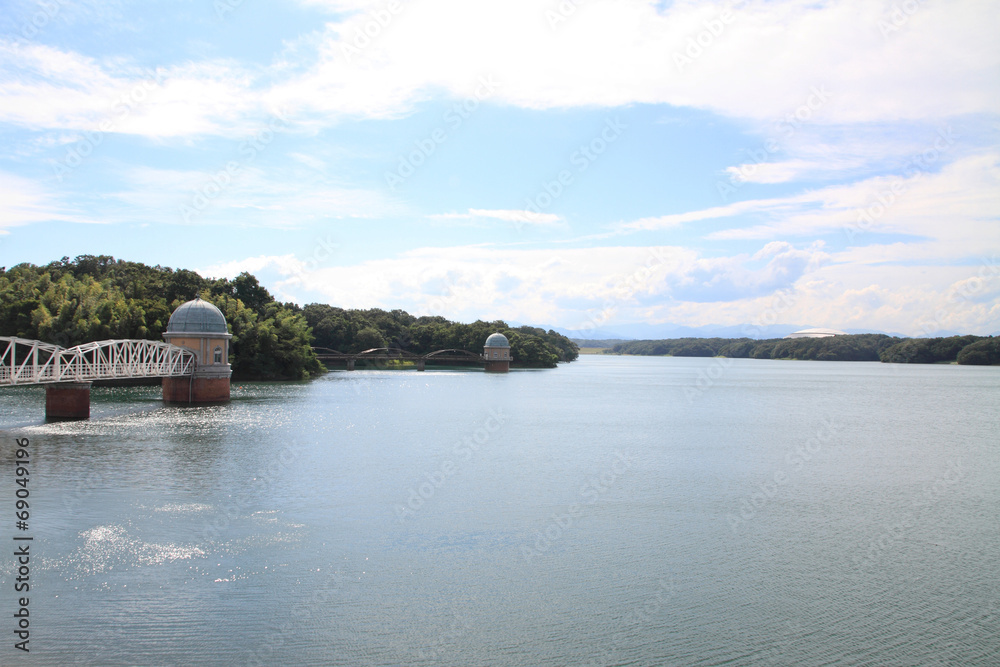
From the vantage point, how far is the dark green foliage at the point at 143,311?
6072 centimetres

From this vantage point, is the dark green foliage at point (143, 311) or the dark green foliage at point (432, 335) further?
the dark green foliage at point (432, 335)

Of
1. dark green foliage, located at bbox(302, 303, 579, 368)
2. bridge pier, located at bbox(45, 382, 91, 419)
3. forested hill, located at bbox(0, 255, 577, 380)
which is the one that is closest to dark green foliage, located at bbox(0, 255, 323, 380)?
forested hill, located at bbox(0, 255, 577, 380)

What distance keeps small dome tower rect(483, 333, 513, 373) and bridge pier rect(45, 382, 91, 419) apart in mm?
84371

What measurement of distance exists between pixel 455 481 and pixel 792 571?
11607mm

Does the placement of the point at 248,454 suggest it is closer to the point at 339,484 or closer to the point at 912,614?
the point at 339,484

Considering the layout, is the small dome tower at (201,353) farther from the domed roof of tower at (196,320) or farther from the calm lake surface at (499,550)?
the calm lake surface at (499,550)

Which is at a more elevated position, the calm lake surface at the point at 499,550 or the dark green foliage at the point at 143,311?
the dark green foliage at the point at 143,311

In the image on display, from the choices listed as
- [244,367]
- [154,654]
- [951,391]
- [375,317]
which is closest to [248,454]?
[154,654]

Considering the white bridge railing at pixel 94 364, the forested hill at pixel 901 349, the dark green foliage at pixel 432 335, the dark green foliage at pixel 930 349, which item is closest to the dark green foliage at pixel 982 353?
the forested hill at pixel 901 349

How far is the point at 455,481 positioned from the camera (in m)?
23.3

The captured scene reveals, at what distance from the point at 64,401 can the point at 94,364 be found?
407 cm

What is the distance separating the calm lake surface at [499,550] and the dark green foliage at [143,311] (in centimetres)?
3074

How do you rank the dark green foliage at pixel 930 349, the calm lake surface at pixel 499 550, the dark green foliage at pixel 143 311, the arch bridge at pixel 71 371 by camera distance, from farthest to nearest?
the dark green foliage at pixel 930 349
the dark green foliage at pixel 143 311
the arch bridge at pixel 71 371
the calm lake surface at pixel 499 550

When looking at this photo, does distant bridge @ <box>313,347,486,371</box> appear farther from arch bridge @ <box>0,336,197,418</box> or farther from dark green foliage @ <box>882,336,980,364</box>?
dark green foliage @ <box>882,336,980,364</box>
